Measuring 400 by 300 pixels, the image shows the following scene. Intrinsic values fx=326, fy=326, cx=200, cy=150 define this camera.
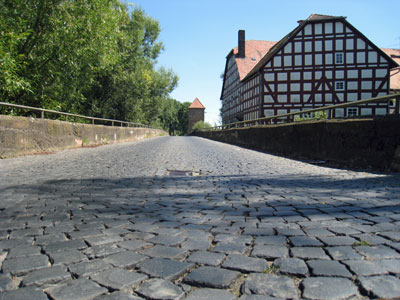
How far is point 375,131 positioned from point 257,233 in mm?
4978

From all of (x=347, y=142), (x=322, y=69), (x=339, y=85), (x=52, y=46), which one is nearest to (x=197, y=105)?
(x=322, y=69)

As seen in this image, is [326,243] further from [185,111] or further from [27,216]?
Result: [185,111]

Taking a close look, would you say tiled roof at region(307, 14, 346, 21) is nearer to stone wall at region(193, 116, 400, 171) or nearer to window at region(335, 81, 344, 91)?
window at region(335, 81, 344, 91)

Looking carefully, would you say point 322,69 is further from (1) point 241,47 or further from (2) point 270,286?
(2) point 270,286

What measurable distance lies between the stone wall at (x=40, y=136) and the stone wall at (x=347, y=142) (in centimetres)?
759

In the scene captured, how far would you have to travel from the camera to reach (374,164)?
6441 millimetres

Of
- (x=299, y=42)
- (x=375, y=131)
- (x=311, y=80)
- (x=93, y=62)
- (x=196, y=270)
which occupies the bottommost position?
(x=196, y=270)

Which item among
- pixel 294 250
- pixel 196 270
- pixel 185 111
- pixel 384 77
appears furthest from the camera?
pixel 185 111

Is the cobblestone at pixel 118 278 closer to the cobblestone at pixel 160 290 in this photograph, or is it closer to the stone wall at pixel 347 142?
the cobblestone at pixel 160 290

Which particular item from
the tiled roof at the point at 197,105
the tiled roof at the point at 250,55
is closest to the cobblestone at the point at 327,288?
the tiled roof at the point at 250,55

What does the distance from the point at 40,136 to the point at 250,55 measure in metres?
44.5

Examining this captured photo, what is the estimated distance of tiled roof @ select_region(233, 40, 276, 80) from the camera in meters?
46.8

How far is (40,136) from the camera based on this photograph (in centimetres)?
998

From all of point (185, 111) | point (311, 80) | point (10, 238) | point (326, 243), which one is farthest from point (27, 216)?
point (185, 111)
